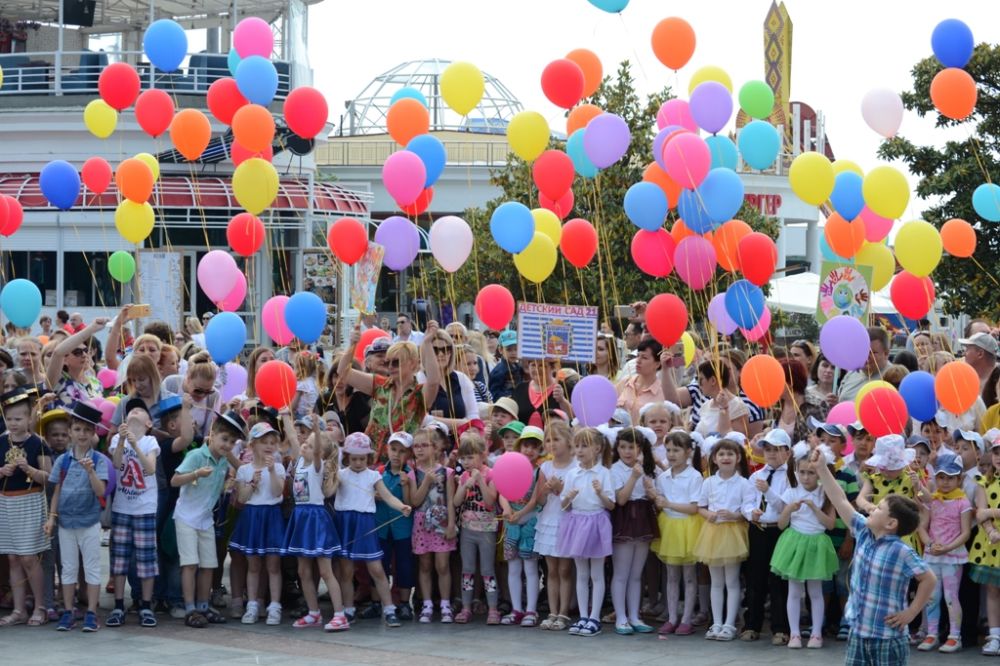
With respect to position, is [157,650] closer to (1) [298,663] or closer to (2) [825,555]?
(1) [298,663]

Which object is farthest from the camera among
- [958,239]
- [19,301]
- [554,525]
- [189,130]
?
[189,130]

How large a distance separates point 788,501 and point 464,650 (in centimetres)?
220

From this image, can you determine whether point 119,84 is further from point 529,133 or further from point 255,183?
point 529,133

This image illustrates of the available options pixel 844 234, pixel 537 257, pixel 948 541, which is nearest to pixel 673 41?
pixel 844 234

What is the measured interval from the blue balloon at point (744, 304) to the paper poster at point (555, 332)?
1.09 metres

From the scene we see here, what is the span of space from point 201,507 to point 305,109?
375 centimetres

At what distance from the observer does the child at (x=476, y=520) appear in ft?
31.8

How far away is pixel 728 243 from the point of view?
11.3 meters

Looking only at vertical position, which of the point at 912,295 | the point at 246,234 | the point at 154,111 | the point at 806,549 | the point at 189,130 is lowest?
the point at 806,549

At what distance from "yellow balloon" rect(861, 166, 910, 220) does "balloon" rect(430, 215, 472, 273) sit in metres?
3.08

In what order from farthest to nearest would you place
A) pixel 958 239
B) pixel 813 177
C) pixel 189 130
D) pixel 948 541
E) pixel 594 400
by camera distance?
pixel 189 130 → pixel 958 239 → pixel 813 177 → pixel 594 400 → pixel 948 541

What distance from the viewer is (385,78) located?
42.5 meters

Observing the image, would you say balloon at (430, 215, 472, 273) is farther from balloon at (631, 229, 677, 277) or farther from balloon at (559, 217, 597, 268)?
balloon at (631, 229, 677, 277)

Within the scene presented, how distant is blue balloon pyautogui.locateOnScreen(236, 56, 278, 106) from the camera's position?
11906 millimetres
